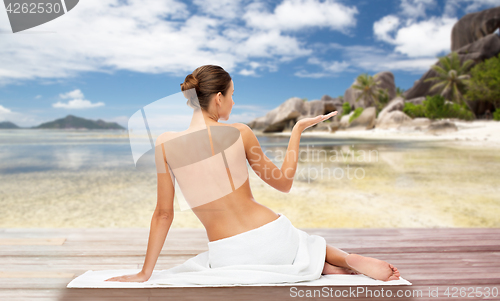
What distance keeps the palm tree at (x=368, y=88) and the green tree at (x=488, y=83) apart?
1374cm

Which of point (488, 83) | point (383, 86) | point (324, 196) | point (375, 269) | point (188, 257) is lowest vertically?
point (324, 196)

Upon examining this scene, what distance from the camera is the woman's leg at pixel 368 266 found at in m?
1.62

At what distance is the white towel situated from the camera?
1.55 metres

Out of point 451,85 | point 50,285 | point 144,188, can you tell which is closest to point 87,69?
point 451,85

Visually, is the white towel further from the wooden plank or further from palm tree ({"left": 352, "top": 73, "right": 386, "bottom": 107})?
palm tree ({"left": 352, "top": 73, "right": 386, "bottom": 107})

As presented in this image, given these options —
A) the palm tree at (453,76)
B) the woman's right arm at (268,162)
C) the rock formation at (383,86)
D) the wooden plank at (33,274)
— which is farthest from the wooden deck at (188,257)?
the rock formation at (383,86)

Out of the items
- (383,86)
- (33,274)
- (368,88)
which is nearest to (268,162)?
(33,274)

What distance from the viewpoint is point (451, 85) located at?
109ft

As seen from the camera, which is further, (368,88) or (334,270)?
(368,88)

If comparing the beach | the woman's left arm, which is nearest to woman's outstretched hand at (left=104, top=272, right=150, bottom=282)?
the woman's left arm

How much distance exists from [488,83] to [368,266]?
3180 cm

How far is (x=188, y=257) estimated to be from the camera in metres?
2.22

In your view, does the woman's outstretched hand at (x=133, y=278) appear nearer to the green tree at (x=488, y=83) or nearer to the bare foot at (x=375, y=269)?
the bare foot at (x=375, y=269)
